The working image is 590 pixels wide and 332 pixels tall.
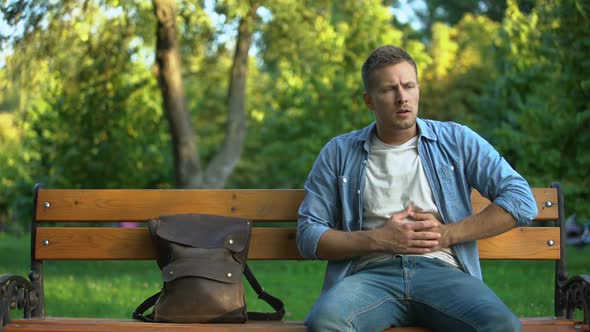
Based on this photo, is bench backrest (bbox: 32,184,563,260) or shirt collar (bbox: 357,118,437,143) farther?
bench backrest (bbox: 32,184,563,260)

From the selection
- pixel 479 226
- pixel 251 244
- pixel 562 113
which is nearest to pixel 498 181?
pixel 479 226

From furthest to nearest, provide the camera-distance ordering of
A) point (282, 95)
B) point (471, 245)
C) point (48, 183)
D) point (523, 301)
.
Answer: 1. point (282, 95)
2. point (48, 183)
3. point (523, 301)
4. point (471, 245)

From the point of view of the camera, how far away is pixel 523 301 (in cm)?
867

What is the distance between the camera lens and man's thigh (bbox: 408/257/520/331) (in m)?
3.95

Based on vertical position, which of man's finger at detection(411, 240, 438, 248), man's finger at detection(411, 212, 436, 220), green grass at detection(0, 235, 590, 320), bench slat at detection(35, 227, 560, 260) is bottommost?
green grass at detection(0, 235, 590, 320)

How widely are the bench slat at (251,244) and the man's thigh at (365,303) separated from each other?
0.74 metres

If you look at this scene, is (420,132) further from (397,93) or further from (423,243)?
(423,243)

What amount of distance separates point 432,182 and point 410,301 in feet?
1.98

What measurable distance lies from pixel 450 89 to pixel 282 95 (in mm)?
9938

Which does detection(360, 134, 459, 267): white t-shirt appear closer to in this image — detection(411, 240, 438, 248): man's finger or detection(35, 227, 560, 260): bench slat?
detection(411, 240, 438, 248): man's finger

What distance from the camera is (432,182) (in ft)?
14.6

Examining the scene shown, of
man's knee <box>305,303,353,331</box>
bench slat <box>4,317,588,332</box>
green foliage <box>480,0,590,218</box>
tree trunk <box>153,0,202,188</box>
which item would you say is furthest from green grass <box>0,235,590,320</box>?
man's knee <box>305,303,353,331</box>

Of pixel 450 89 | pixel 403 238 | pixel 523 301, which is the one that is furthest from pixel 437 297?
pixel 450 89

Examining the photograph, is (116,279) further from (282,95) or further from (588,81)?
(282,95)
